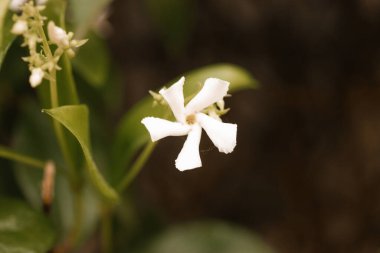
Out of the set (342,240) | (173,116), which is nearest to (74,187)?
(173,116)

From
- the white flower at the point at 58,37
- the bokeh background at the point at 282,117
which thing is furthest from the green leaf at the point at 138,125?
the bokeh background at the point at 282,117

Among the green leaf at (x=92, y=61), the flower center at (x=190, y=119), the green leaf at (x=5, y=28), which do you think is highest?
the green leaf at (x=92, y=61)

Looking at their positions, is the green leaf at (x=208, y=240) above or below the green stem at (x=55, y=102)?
below

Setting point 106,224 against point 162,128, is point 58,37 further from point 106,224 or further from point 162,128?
point 106,224

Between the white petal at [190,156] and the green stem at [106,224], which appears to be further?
the green stem at [106,224]

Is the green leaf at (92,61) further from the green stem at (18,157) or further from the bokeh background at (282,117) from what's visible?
the bokeh background at (282,117)

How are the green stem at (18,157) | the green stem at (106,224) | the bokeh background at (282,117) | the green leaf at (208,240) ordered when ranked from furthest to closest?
the bokeh background at (282,117) → the green leaf at (208,240) → the green stem at (106,224) → the green stem at (18,157)

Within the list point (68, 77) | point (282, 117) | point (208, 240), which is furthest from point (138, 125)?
point (282, 117)

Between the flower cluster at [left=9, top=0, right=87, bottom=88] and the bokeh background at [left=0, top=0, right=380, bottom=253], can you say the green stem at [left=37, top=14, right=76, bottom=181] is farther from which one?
the bokeh background at [left=0, top=0, right=380, bottom=253]
